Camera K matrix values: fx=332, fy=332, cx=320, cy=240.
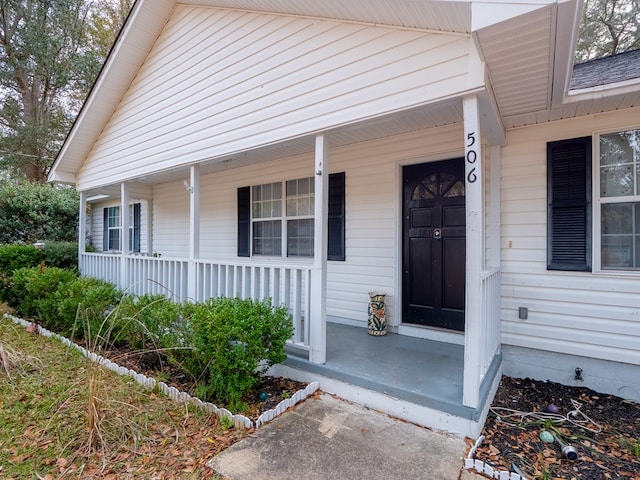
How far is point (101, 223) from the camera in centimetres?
1098

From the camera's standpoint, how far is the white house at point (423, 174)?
263 centimetres

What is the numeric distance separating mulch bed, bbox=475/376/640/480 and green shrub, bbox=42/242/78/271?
9380 mm

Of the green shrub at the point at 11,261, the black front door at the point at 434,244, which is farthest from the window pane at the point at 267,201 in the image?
the green shrub at the point at 11,261

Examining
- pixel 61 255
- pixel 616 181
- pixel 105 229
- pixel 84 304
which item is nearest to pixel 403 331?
pixel 616 181

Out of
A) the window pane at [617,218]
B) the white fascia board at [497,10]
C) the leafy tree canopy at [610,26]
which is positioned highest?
the leafy tree canopy at [610,26]

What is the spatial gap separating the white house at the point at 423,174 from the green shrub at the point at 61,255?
4047 mm

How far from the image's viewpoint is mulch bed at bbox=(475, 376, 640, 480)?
2283mm

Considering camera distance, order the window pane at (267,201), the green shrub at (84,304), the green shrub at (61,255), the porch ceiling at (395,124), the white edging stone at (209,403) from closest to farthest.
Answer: the white edging stone at (209,403) → the porch ceiling at (395,124) → the green shrub at (84,304) → the window pane at (267,201) → the green shrub at (61,255)

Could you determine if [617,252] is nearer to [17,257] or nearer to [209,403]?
[209,403]

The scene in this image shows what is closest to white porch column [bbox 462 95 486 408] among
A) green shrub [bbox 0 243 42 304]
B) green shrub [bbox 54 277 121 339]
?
green shrub [bbox 54 277 121 339]

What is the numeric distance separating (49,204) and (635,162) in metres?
14.0

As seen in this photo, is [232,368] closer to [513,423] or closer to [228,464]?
[228,464]

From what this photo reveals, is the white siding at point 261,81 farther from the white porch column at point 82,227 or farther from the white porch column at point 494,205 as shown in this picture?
the white porch column at point 82,227

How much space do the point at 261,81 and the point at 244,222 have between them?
2.84m
